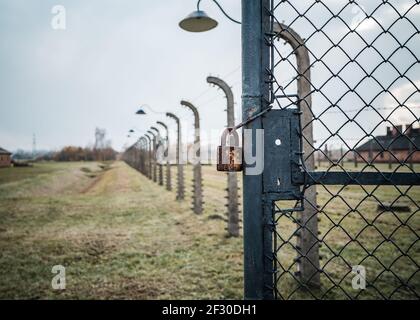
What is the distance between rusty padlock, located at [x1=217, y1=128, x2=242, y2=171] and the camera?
119 cm

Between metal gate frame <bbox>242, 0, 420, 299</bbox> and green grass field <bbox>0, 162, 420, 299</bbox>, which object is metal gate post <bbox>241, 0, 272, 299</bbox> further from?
green grass field <bbox>0, 162, 420, 299</bbox>

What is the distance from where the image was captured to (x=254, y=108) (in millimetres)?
1216

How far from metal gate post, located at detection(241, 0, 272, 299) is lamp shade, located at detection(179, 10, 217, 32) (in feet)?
13.3

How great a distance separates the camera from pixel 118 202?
13.5 metres

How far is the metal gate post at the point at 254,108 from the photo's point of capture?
3.93 ft

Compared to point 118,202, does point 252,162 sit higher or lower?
higher

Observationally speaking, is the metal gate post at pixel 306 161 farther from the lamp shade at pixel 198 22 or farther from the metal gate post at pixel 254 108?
the metal gate post at pixel 254 108

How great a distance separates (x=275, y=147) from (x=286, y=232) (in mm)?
6612

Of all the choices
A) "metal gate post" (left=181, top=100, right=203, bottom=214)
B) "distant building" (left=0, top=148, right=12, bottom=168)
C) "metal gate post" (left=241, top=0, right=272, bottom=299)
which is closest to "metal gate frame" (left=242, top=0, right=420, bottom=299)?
"metal gate post" (left=241, top=0, right=272, bottom=299)

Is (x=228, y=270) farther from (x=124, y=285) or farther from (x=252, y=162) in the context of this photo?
(x=252, y=162)

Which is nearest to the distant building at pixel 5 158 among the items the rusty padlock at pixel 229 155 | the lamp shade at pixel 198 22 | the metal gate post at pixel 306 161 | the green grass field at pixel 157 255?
the green grass field at pixel 157 255

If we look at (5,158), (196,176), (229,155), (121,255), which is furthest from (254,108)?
(5,158)

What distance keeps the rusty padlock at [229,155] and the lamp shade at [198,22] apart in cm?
430
